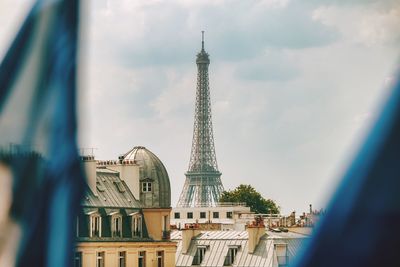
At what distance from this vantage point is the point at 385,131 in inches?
253

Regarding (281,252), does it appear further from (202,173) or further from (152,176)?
(202,173)

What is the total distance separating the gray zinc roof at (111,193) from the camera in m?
29.2

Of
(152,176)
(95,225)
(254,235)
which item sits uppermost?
(152,176)

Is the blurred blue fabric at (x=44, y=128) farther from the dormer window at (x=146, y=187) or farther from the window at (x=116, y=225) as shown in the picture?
the dormer window at (x=146, y=187)

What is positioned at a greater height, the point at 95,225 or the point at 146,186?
the point at 146,186

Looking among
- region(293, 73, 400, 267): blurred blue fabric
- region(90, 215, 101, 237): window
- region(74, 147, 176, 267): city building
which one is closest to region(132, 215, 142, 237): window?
region(74, 147, 176, 267): city building

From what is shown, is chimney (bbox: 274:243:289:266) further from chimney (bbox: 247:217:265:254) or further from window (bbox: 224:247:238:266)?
window (bbox: 224:247:238:266)

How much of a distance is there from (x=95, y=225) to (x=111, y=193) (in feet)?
6.33

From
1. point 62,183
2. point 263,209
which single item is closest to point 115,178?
point 62,183

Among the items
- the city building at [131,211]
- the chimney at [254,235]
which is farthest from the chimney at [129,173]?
the chimney at [254,235]

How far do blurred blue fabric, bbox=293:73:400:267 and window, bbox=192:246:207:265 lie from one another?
2643 centimetres

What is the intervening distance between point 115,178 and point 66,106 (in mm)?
21571

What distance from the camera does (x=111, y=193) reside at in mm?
30094

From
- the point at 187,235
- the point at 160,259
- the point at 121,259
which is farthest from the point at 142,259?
the point at 187,235
